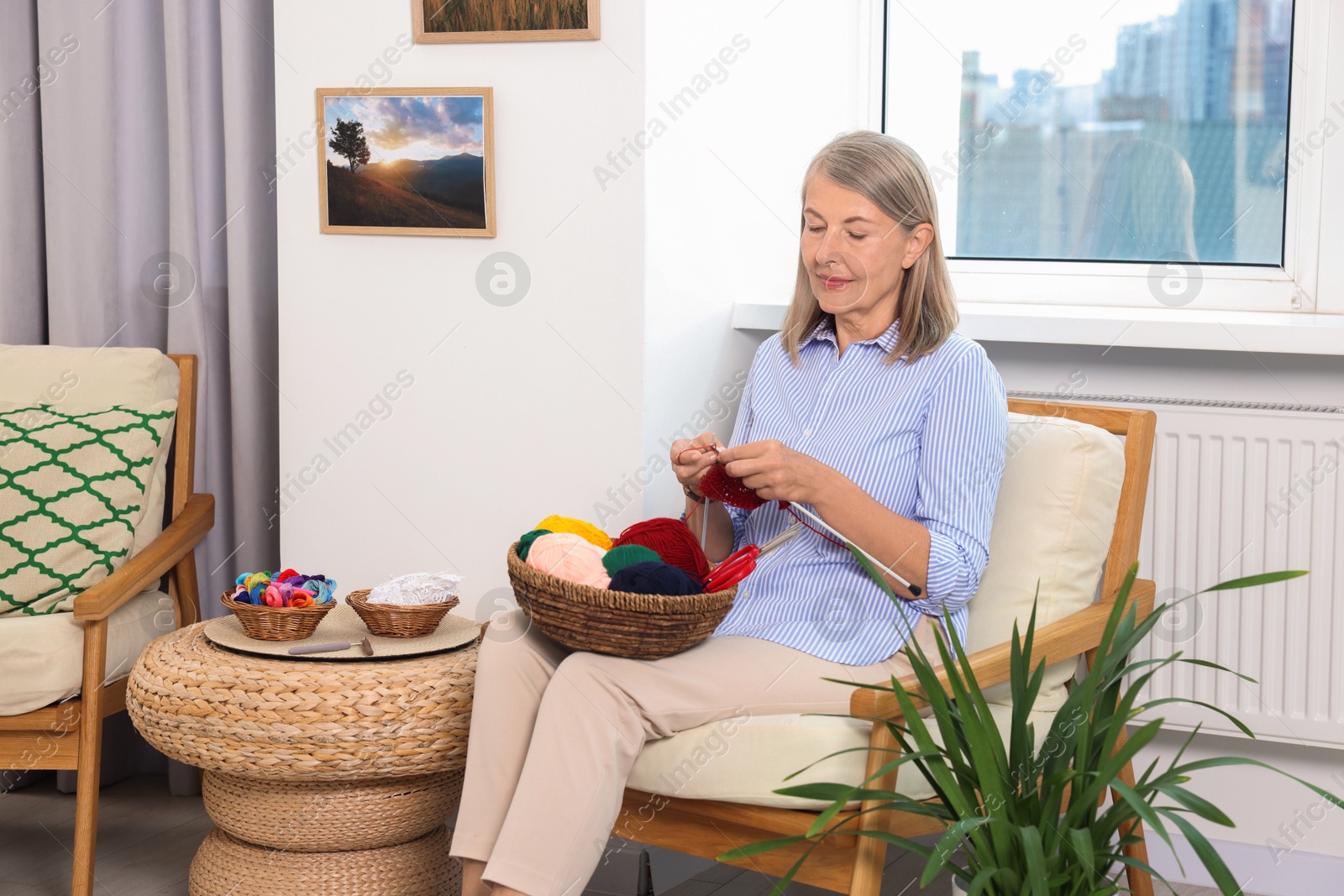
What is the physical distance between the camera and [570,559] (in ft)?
5.10

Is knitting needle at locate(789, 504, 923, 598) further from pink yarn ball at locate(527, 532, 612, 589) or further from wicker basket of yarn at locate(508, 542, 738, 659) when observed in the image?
pink yarn ball at locate(527, 532, 612, 589)

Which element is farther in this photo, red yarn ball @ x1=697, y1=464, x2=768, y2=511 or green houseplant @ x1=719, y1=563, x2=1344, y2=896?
red yarn ball @ x1=697, y1=464, x2=768, y2=511

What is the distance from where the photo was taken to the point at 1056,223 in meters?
2.42

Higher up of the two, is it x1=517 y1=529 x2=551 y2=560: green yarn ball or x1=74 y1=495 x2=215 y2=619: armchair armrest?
x1=517 y1=529 x2=551 y2=560: green yarn ball

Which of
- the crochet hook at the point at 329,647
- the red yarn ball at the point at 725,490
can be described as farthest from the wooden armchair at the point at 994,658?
the crochet hook at the point at 329,647

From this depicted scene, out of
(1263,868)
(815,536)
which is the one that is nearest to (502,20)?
(815,536)

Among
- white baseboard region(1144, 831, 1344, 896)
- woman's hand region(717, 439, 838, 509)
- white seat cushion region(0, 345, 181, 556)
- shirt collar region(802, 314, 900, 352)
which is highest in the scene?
shirt collar region(802, 314, 900, 352)

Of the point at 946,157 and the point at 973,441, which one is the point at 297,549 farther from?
the point at 946,157

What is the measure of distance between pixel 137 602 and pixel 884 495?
1.31m

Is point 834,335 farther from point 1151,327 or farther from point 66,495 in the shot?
point 66,495

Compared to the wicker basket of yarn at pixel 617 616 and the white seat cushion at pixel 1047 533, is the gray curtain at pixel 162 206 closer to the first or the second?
the wicker basket of yarn at pixel 617 616

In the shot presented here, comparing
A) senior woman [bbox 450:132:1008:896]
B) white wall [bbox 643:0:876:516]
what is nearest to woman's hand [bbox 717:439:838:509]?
senior woman [bbox 450:132:1008:896]

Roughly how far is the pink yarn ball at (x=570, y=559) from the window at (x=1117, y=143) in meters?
1.23

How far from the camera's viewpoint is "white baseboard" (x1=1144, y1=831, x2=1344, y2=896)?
2.10 m
